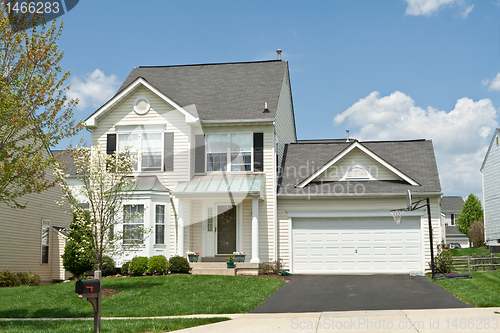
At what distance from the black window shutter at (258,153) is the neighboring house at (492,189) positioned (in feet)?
81.0

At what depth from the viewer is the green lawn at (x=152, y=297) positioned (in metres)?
12.9

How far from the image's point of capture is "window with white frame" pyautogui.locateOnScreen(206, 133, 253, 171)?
→ 2166 centimetres

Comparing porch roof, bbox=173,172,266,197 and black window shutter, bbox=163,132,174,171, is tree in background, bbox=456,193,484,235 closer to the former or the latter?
porch roof, bbox=173,172,266,197

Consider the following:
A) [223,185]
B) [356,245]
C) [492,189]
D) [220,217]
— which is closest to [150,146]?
[223,185]

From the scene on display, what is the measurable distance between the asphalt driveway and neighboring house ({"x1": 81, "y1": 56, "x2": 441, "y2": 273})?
2341 millimetres

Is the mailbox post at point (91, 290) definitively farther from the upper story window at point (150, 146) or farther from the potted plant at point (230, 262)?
the upper story window at point (150, 146)

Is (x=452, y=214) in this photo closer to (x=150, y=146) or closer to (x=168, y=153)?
(x=168, y=153)

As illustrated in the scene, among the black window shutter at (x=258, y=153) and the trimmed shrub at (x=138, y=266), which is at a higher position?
the black window shutter at (x=258, y=153)

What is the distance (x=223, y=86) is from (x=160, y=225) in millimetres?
7789

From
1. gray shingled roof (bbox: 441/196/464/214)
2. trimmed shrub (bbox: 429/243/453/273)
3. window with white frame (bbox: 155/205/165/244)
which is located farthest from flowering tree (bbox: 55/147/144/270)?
gray shingled roof (bbox: 441/196/464/214)

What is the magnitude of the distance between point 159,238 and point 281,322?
1060 centimetres

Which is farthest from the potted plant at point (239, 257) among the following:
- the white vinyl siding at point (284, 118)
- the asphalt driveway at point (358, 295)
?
the white vinyl siding at point (284, 118)

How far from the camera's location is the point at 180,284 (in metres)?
16.5

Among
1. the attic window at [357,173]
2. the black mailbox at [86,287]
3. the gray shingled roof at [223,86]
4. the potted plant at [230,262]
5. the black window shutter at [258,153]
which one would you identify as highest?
the gray shingled roof at [223,86]
